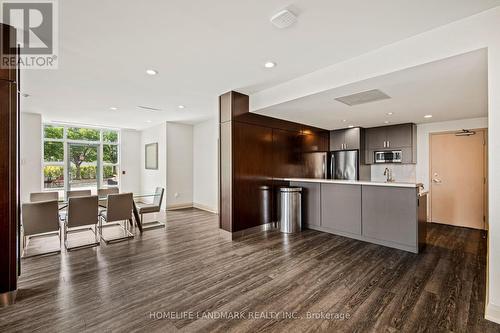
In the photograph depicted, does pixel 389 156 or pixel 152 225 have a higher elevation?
pixel 389 156

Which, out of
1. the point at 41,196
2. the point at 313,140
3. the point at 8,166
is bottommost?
the point at 41,196

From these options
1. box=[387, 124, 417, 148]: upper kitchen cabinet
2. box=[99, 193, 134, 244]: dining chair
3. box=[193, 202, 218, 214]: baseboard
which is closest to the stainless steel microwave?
box=[387, 124, 417, 148]: upper kitchen cabinet

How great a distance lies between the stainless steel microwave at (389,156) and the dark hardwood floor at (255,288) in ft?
7.04

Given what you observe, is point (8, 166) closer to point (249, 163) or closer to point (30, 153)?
point (249, 163)

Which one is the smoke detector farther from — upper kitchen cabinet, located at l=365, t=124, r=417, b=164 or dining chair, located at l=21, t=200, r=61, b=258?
upper kitchen cabinet, located at l=365, t=124, r=417, b=164

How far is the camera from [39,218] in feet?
10.5

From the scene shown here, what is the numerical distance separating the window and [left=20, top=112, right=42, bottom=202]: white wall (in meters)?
0.72

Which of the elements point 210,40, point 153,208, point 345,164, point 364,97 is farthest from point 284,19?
point 345,164

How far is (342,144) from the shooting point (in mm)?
5965

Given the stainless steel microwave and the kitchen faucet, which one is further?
the kitchen faucet

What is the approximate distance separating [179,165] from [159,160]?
2.19ft

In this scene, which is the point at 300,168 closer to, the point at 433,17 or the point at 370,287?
the point at 370,287

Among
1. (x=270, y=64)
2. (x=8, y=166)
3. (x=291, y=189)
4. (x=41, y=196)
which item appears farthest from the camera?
(x=291, y=189)

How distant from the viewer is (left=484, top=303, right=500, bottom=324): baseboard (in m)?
1.81
